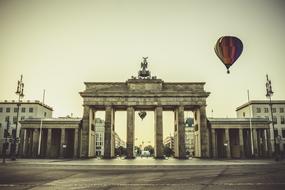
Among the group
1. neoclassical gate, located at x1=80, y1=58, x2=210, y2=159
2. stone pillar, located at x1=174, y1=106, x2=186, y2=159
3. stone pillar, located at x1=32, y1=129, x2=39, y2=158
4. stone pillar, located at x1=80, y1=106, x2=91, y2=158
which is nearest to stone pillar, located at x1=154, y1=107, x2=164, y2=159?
neoclassical gate, located at x1=80, y1=58, x2=210, y2=159

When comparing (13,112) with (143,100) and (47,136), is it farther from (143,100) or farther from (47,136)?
(143,100)

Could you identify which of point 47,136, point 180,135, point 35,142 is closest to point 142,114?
point 180,135

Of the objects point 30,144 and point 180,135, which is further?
point 30,144

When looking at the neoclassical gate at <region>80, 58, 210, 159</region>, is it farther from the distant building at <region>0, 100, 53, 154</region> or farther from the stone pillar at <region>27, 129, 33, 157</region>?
the distant building at <region>0, 100, 53, 154</region>

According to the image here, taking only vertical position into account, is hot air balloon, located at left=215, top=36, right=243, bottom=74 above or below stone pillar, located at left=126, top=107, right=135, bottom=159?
above

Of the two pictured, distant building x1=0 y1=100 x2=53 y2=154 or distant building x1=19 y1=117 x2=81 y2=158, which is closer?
distant building x1=19 y1=117 x2=81 y2=158

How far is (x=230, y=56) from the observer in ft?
71.9

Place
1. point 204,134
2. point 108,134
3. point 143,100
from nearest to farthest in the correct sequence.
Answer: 1. point 108,134
2. point 204,134
3. point 143,100

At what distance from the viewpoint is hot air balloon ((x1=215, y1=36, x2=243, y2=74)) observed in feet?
70.8

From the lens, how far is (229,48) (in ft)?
70.9

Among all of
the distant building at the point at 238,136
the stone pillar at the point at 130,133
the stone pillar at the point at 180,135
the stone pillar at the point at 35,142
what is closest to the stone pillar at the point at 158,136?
the stone pillar at the point at 180,135

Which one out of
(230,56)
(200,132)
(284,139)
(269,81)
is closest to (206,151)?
(200,132)

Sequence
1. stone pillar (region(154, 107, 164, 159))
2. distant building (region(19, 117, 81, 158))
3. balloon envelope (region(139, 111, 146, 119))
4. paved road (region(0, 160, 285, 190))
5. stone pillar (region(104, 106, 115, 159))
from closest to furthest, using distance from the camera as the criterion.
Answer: paved road (region(0, 160, 285, 190)) < stone pillar (region(154, 107, 164, 159)) < stone pillar (region(104, 106, 115, 159)) < distant building (region(19, 117, 81, 158)) < balloon envelope (region(139, 111, 146, 119))

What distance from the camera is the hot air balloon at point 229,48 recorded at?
21.6 m
